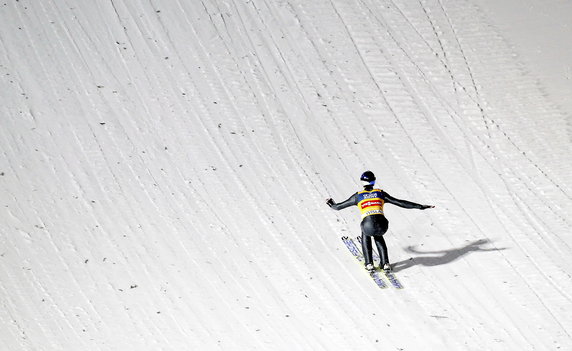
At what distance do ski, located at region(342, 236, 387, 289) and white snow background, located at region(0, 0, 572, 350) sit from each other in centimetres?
11

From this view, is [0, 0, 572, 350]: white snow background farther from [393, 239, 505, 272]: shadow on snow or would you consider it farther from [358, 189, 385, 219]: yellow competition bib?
[358, 189, 385, 219]: yellow competition bib

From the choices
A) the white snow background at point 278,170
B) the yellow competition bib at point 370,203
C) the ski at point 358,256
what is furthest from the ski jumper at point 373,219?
the white snow background at point 278,170

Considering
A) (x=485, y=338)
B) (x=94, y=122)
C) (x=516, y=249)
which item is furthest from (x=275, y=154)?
(x=485, y=338)

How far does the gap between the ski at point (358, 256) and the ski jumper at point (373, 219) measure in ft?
0.56

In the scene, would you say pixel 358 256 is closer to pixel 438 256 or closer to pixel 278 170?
pixel 438 256

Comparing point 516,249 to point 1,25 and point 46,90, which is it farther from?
point 1,25

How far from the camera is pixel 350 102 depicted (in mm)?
15539

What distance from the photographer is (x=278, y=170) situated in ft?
46.2

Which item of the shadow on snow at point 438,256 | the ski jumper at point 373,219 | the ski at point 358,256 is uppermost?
the ski jumper at point 373,219

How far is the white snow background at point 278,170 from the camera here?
36.9ft

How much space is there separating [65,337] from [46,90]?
5839 millimetres

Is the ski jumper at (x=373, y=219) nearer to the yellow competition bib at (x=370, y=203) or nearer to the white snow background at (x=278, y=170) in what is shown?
the yellow competition bib at (x=370, y=203)

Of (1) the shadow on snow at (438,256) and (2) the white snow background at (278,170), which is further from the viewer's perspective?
(1) the shadow on snow at (438,256)

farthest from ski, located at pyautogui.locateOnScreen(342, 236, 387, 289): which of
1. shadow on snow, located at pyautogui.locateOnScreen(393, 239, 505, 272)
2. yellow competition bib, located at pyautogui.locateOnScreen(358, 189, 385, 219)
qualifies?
yellow competition bib, located at pyautogui.locateOnScreen(358, 189, 385, 219)
